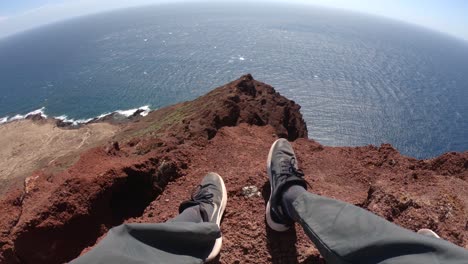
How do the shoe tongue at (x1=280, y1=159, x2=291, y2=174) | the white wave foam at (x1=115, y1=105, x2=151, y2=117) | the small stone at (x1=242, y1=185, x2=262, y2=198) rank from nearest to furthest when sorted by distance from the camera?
the shoe tongue at (x1=280, y1=159, x2=291, y2=174) < the small stone at (x1=242, y1=185, x2=262, y2=198) < the white wave foam at (x1=115, y1=105, x2=151, y2=117)

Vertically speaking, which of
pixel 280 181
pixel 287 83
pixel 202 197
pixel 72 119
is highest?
pixel 280 181

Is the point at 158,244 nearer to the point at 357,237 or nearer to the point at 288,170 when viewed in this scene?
the point at 357,237

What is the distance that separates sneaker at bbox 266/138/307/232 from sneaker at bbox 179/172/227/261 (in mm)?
833

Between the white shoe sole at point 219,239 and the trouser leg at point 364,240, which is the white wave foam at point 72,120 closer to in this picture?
the white shoe sole at point 219,239

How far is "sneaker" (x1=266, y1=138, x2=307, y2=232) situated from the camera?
4.54 m

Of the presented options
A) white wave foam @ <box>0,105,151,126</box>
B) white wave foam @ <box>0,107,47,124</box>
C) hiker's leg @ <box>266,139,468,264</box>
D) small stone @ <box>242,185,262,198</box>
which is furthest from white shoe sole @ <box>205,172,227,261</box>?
white wave foam @ <box>0,107,47,124</box>

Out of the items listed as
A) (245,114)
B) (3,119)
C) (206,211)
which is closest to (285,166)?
(206,211)

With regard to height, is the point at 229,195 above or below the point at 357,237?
below

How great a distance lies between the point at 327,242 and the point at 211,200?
231 cm

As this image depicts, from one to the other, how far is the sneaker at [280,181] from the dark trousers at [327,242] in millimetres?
845

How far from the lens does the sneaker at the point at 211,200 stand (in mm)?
4538

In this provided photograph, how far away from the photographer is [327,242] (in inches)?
122

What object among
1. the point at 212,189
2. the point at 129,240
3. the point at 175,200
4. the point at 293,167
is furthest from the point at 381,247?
the point at 175,200

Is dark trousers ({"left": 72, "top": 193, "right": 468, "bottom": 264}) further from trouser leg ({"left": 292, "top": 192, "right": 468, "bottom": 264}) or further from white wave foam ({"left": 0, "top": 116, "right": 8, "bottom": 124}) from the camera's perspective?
white wave foam ({"left": 0, "top": 116, "right": 8, "bottom": 124})
